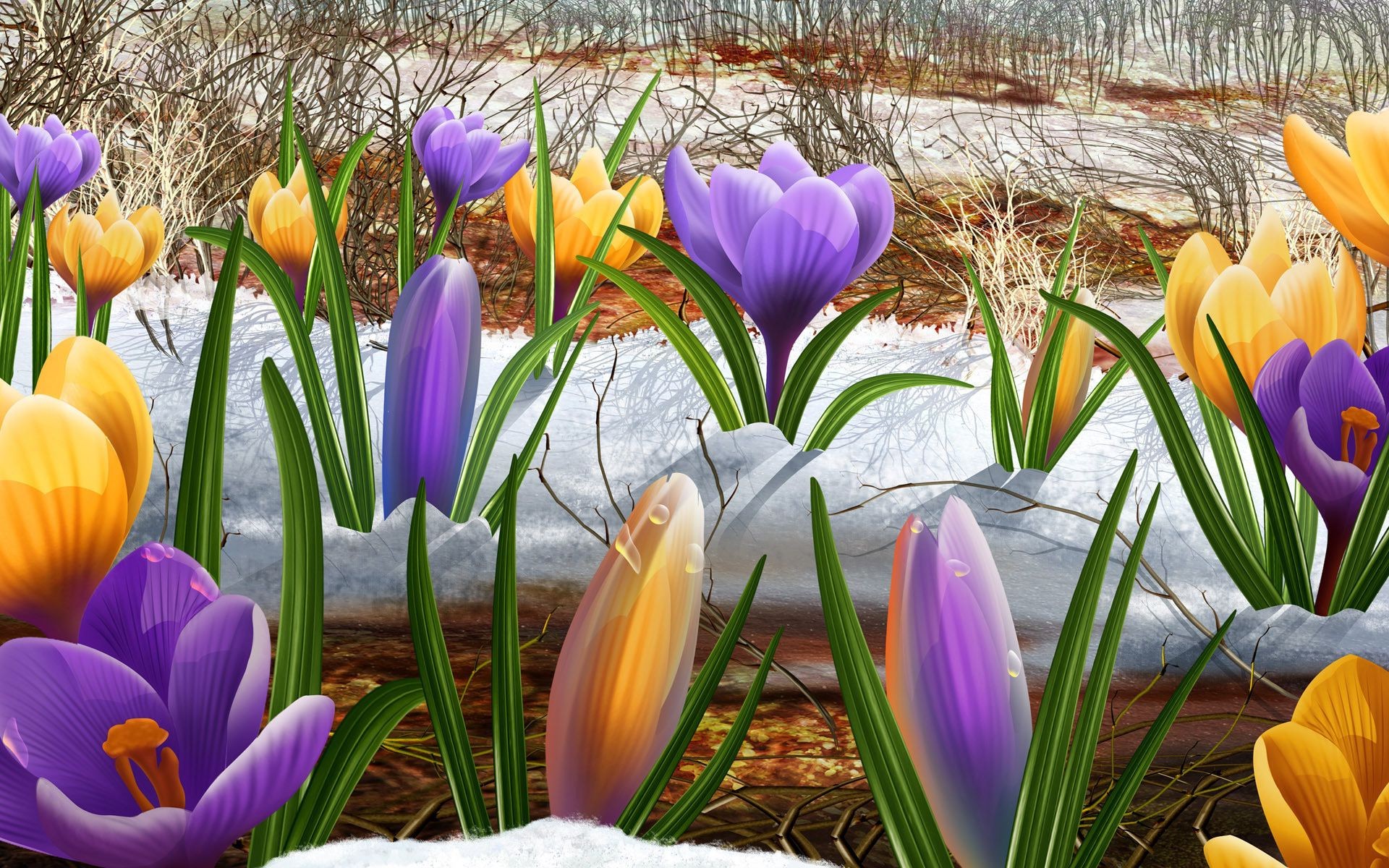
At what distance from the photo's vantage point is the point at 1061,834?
0.75 ft

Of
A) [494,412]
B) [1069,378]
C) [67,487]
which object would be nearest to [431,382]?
[494,412]

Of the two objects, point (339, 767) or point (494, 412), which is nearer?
point (339, 767)

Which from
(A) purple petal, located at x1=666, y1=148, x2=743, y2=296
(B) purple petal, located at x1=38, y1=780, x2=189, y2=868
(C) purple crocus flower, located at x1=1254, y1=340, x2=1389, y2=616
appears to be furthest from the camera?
(A) purple petal, located at x1=666, y1=148, x2=743, y2=296

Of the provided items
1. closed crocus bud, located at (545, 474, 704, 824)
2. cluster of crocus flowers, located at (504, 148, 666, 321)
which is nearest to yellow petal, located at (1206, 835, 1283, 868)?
closed crocus bud, located at (545, 474, 704, 824)

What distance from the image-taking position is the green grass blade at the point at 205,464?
26cm

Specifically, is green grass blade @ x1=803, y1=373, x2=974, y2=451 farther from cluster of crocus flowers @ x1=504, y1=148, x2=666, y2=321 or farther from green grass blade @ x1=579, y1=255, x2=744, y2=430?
cluster of crocus flowers @ x1=504, y1=148, x2=666, y2=321

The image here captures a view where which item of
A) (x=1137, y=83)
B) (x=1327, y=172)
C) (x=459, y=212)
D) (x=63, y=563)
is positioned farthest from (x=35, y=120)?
(x=1137, y=83)

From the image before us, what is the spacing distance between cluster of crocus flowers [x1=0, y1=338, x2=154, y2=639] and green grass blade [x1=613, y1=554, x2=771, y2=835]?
13 cm

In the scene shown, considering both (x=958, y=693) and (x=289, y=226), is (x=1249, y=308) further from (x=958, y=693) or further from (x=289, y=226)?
(x=289, y=226)

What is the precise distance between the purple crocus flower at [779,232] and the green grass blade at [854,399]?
2cm

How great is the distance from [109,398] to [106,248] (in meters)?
0.29

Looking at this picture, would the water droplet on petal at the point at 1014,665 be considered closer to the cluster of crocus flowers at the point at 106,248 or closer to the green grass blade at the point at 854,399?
the green grass blade at the point at 854,399

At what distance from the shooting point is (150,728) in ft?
0.65

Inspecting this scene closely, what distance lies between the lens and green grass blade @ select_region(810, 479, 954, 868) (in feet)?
0.74
